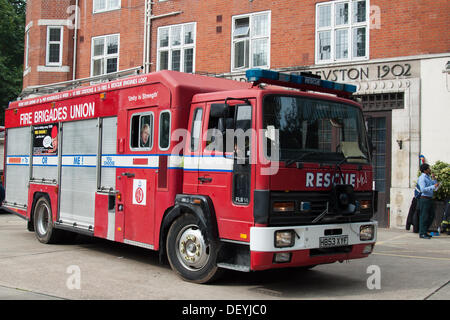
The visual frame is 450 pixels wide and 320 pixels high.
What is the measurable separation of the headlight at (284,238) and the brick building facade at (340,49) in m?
8.73

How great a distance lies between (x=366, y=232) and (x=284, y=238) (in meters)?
1.58

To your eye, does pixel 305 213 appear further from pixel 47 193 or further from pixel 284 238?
pixel 47 193

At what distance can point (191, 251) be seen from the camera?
7.29 m

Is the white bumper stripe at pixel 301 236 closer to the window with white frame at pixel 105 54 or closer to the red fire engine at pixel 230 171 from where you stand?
the red fire engine at pixel 230 171

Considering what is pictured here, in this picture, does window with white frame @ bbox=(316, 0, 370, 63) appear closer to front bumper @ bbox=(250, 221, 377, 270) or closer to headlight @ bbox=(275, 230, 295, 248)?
front bumper @ bbox=(250, 221, 377, 270)

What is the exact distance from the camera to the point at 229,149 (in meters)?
6.75

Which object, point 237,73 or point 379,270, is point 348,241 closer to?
point 379,270

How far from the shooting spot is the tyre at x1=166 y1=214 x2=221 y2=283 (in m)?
6.96

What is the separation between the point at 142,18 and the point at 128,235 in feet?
47.6

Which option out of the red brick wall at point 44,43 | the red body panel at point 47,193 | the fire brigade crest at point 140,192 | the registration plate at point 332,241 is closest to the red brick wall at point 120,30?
the red brick wall at point 44,43

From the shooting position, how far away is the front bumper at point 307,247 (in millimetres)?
6273

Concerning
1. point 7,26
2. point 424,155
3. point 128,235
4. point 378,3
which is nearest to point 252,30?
point 378,3

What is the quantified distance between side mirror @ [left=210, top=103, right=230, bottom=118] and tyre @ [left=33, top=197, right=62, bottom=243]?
5.23 m

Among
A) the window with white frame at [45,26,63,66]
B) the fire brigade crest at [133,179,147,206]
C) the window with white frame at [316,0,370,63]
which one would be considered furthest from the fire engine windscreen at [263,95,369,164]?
the window with white frame at [45,26,63,66]
